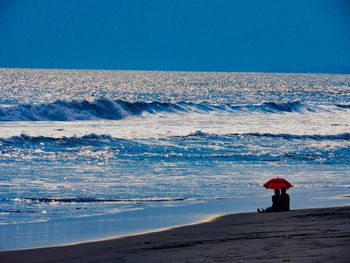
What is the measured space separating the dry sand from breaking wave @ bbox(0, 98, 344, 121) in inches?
1355

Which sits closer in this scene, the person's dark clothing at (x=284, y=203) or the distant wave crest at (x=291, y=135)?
the person's dark clothing at (x=284, y=203)

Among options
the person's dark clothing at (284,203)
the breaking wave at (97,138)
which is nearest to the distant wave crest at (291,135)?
the breaking wave at (97,138)

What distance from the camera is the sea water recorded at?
16797 millimetres

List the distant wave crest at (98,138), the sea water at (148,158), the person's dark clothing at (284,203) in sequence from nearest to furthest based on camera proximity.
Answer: the person's dark clothing at (284,203) → the sea water at (148,158) → the distant wave crest at (98,138)

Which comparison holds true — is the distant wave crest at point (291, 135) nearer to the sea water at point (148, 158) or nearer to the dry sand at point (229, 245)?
the sea water at point (148, 158)

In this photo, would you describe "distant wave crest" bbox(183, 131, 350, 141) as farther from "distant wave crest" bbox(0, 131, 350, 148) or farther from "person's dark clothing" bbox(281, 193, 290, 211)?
"person's dark clothing" bbox(281, 193, 290, 211)

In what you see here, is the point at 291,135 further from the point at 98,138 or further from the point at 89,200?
the point at 89,200

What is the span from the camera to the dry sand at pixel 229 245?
29.1 feet

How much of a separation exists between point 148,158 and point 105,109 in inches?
988

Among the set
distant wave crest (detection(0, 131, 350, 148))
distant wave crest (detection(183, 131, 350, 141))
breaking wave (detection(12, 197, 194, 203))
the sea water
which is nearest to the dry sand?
the sea water

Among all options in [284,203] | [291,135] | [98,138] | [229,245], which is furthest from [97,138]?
[229,245]

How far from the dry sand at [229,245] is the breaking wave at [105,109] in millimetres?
34425

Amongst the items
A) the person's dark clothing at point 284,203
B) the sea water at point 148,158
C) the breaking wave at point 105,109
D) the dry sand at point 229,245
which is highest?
the breaking wave at point 105,109

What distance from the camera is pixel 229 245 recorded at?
9.83 metres
